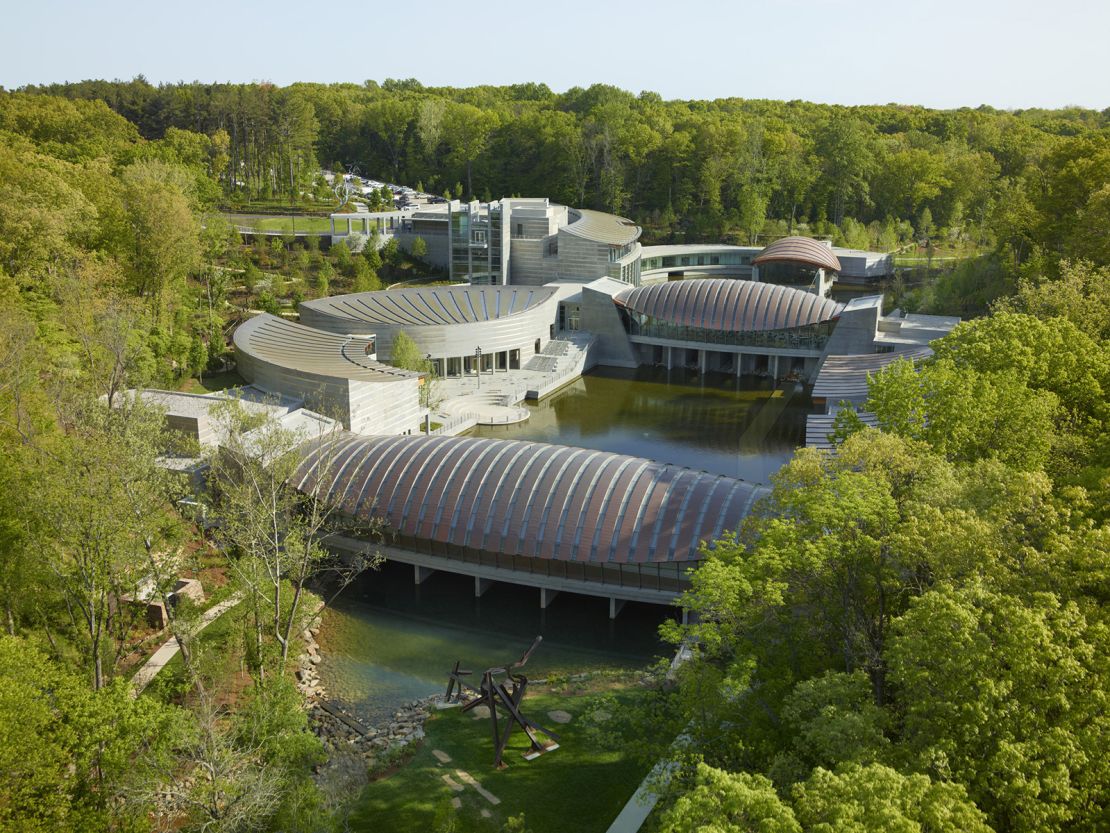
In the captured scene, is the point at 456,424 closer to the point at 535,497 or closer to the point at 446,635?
the point at 535,497

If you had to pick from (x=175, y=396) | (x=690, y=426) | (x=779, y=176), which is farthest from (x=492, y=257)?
(x=779, y=176)

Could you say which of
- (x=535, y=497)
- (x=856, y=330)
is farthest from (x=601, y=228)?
(x=535, y=497)

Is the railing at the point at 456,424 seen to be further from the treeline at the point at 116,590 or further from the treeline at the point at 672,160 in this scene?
the treeline at the point at 672,160

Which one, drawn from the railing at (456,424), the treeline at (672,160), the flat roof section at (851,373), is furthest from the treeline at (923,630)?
the treeline at (672,160)

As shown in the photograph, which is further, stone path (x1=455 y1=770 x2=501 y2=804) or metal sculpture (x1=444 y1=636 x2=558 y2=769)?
metal sculpture (x1=444 y1=636 x2=558 y2=769)

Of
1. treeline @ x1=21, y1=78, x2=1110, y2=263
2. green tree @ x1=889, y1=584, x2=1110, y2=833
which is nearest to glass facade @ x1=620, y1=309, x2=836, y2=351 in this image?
treeline @ x1=21, y1=78, x2=1110, y2=263

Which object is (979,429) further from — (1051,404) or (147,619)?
(147,619)

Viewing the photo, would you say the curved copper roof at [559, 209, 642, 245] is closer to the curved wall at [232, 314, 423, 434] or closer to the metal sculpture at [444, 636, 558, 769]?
the curved wall at [232, 314, 423, 434]

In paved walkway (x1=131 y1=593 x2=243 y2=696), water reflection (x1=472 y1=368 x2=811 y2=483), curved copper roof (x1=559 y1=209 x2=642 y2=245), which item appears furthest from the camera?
curved copper roof (x1=559 y1=209 x2=642 y2=245)
